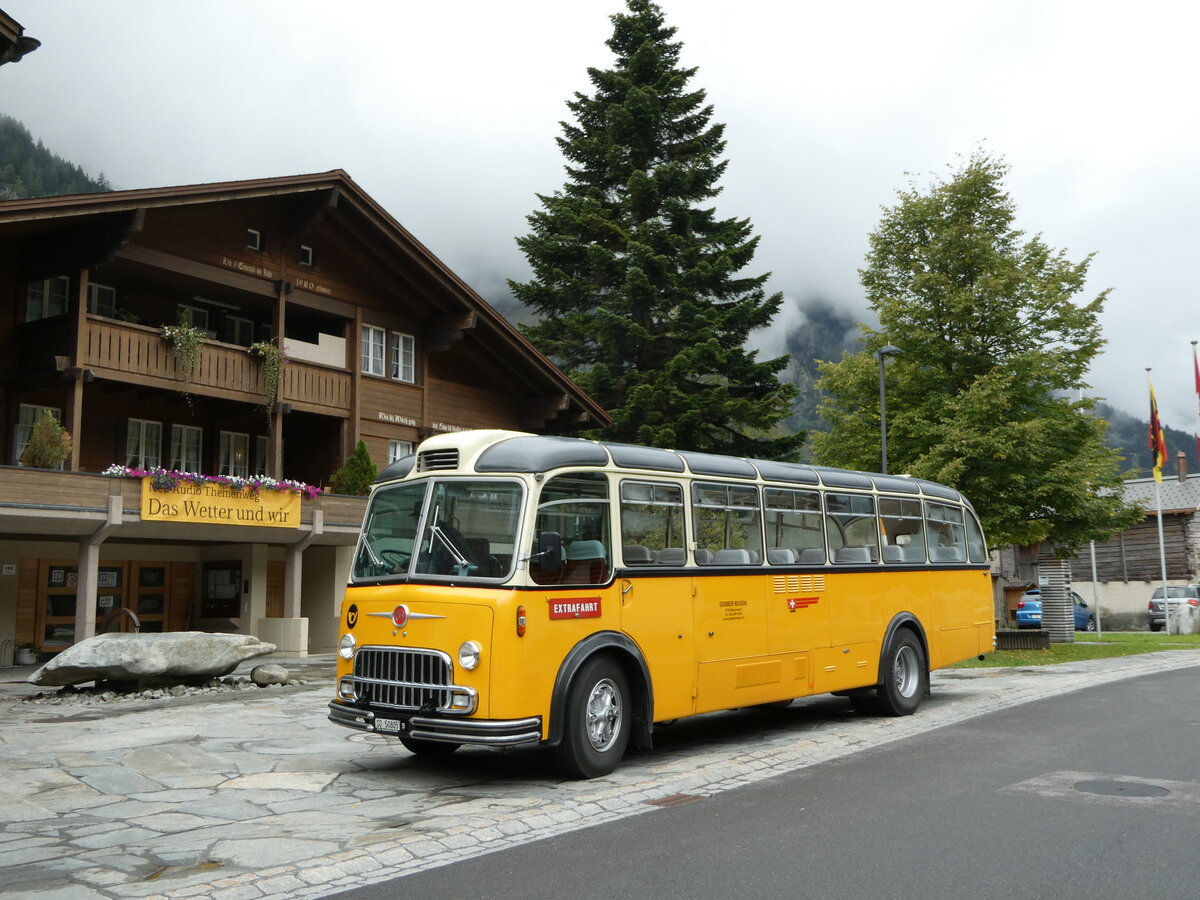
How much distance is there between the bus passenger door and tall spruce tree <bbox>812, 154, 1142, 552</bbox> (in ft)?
53.9

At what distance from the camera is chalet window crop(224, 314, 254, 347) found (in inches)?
1059

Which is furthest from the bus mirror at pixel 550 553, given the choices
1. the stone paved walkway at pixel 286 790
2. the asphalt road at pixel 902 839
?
the asphalt road at pixel 902 839

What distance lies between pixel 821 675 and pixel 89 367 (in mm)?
16408

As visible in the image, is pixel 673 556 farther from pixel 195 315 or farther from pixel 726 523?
pixel 195 315

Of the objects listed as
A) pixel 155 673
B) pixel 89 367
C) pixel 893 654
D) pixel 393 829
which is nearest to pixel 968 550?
pixel 893 654

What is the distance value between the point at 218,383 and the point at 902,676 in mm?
16763

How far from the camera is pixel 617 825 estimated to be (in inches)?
284

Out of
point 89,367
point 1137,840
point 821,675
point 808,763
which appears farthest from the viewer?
point 89,367

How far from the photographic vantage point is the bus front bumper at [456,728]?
8.12 m

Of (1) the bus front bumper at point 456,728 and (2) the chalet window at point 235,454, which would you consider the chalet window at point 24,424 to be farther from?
(1) the bus front bumper at point 456,728

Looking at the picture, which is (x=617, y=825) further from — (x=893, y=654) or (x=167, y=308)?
(x=167, y=308)

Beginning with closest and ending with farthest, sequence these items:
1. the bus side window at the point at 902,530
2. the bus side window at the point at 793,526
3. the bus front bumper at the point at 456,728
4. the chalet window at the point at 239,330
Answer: the bus front bumper at the point at 456,728 < the bus side window at the point at 793,526 < the bus side window at the point at 902,530 < the chalet window at the point at 239,330

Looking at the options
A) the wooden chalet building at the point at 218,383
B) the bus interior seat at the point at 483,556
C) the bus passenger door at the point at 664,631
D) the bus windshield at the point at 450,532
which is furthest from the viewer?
the wooden chalet building at the point at 218,383

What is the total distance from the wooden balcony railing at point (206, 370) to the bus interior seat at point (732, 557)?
15.8 metres
